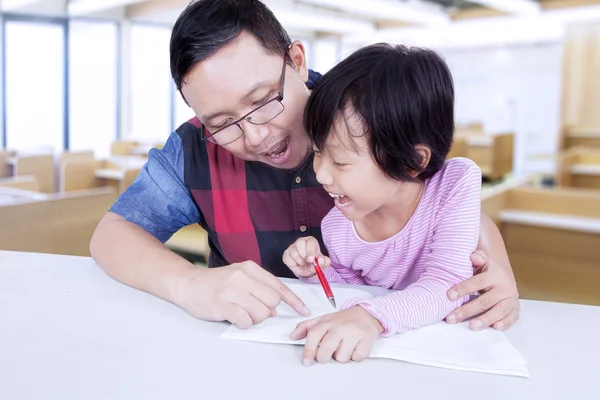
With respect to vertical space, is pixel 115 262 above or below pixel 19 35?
below

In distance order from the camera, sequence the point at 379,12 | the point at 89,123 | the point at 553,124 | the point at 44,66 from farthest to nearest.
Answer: the point at 553,124 → the point at 89,123 → the point at 44,66 → the point at 379,12

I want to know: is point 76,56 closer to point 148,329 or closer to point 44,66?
point 44,66

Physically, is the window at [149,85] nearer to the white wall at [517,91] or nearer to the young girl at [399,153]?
the white wall at [517,91]

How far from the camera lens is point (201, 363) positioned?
667 mm

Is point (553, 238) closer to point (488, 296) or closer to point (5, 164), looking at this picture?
point (488, 296)

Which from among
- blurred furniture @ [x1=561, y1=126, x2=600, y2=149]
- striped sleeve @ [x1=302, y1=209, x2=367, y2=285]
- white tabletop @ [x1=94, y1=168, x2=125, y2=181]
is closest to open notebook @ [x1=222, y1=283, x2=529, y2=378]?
striped sleeve @ [x1=302, y1=209, x2=367, y2=285]

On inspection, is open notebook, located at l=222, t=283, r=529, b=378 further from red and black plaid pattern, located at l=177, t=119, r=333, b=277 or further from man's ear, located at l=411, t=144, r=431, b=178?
red and black plaid pattern, located at l=177, t=119, r=333, b=277

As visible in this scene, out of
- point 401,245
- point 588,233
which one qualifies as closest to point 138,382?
point 401,245

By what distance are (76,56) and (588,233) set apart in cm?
717

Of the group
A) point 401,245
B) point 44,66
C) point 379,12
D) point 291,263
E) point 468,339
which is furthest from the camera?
point 44,66

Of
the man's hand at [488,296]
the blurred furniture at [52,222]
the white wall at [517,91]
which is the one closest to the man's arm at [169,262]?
the man's hand at [488,296]

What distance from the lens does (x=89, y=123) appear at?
27.5ft

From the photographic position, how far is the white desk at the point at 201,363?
60cm

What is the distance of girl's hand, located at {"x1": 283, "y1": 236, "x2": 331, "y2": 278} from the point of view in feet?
3.08
